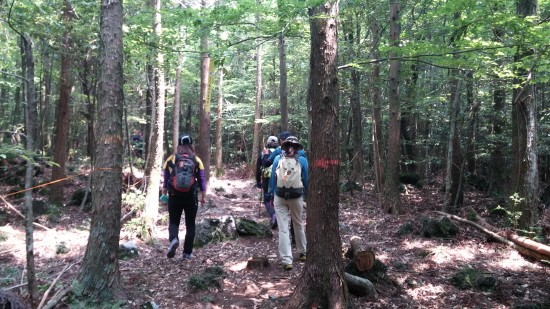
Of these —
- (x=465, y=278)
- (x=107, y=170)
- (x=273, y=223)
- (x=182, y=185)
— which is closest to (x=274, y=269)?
(x=182, y=185)

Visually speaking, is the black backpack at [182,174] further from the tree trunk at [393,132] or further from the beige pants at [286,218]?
the tree trunk at [393,132]

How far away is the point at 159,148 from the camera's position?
8898 millimetres

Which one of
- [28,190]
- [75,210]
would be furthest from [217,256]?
[75,210]

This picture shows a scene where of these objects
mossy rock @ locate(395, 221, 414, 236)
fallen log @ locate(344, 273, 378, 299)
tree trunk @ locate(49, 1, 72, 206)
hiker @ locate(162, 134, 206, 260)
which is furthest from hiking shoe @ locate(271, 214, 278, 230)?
tree trunk @ locate(49, 1, 72, 206)

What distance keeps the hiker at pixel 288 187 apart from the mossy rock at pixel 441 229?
143 inches

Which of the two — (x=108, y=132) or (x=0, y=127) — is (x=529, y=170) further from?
(x=0, y=127)

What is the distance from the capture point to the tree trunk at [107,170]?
4.25m

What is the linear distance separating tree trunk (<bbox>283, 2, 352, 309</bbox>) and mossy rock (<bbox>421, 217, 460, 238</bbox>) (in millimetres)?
4720

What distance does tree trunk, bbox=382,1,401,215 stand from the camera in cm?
996

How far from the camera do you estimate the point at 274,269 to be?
580cm

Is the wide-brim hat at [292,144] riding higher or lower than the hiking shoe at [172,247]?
higher

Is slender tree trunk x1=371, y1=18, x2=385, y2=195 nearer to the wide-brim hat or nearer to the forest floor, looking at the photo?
the forest floor

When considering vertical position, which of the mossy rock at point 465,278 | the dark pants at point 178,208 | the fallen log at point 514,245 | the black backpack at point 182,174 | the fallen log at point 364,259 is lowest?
the mossy rock at point 465,278

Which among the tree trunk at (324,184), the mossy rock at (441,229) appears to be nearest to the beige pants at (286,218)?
the tree trunk at (324,184)
